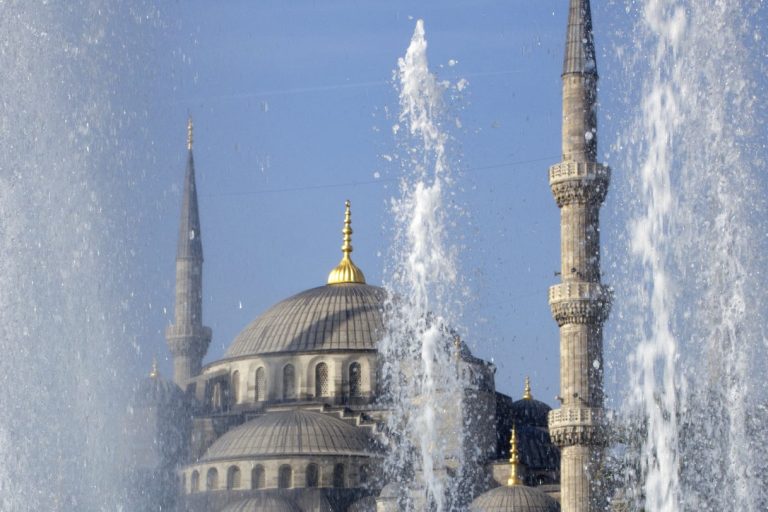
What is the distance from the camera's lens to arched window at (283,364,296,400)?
58.3 metres

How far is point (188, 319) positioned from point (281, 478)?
468 inches

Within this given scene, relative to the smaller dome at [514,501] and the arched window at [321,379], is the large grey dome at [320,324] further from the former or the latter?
the smaller dome at [514,501]

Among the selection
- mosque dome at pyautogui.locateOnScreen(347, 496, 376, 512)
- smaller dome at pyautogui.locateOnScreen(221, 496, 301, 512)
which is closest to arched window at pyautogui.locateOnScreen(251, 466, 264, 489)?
smaller dome at pyautogui.locateOnScreen(221, 496, 301, 512)

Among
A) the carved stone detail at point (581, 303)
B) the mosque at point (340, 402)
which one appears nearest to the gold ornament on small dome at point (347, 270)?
the mosque at point (340, 402)

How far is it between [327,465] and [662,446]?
76.0 ft

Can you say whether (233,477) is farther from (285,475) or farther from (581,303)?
(581,303)

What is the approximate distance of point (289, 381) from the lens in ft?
192

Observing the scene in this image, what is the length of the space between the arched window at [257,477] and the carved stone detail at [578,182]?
42.8 ft

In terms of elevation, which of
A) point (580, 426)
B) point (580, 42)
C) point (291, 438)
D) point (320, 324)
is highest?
point (580, 42)

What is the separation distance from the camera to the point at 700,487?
31.7m

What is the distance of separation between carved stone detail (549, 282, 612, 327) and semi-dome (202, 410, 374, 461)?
1212 cm

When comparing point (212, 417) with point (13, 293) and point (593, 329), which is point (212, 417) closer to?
point (593, 329)

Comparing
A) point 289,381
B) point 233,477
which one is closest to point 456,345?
point 233,477

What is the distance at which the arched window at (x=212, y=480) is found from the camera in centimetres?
5306
